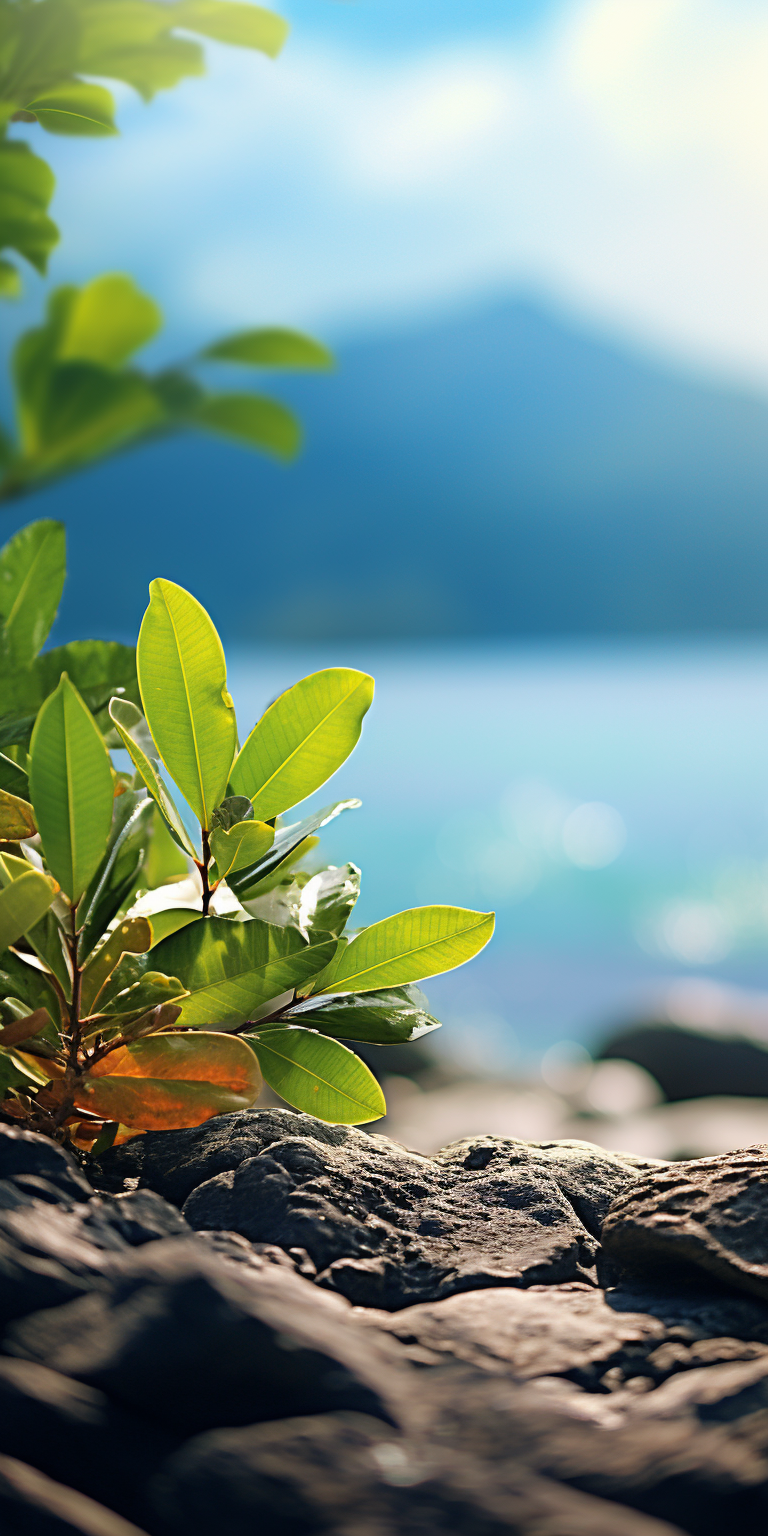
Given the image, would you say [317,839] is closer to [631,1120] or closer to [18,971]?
[18,971]

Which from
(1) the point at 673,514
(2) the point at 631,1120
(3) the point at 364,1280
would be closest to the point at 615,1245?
(3) the point at 364,1280

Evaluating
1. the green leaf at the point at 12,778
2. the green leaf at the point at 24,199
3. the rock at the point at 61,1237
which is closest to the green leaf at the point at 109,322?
the green leaf at the point at 24,199

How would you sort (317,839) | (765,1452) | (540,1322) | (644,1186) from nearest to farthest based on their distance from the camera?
(765,1452) < (540,1322) < (644,1186) < (317,839)

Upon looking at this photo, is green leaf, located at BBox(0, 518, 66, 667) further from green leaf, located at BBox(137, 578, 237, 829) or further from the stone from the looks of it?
the stone

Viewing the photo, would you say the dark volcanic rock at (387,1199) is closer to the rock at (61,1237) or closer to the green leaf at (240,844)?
the rock at (61,1237)

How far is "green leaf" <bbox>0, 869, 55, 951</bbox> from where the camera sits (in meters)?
0.57

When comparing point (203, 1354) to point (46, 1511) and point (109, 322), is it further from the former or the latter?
point (109, 322)

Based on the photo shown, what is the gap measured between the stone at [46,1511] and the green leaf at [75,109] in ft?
3.12

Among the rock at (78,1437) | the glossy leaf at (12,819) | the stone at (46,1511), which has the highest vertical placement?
the glossy leaf at (12,819)

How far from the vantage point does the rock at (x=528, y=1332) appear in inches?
19.9

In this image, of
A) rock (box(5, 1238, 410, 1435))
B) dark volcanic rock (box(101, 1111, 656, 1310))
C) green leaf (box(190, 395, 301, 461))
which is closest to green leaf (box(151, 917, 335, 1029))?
dark volcanic rock (box(101, 1111, 656, 1310))

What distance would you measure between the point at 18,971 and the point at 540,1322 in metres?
0.39

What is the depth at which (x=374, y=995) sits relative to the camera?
74cm

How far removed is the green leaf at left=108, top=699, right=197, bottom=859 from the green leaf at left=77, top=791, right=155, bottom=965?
0.08ft
